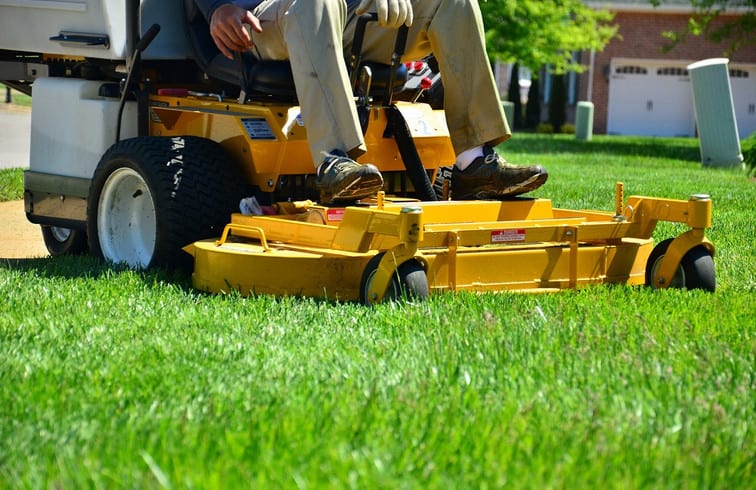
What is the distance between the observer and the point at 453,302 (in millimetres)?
4586

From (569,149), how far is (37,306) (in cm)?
1796

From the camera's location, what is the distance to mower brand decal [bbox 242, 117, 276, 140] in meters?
5.48

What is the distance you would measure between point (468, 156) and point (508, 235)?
36.1 inches

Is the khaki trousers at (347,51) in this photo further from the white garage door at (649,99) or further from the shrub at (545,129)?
the white garage door at (649,99)

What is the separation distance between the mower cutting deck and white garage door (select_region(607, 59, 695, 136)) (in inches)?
1206

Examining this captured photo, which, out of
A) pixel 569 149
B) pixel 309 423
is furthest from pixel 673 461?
pixel 569 149

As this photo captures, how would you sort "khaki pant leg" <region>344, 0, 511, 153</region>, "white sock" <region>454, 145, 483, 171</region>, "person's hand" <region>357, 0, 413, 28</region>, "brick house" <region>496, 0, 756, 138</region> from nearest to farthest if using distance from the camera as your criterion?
"person's hand" <region>357, 0, 413, 28</region>, "khaki pant leg" <region>344, 0, 511, 153</region>, "white sock" <region>454, 145, 483, 171</region>, "brick house" <region>496, 0, 756, 138</region>

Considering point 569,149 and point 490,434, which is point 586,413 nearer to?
point 490,434

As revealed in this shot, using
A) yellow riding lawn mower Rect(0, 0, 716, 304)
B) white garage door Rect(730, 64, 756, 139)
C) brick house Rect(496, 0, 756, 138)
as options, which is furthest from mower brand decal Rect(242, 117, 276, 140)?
white garage door Rect(730, 64, 756, 139)

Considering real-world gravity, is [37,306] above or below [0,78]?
below

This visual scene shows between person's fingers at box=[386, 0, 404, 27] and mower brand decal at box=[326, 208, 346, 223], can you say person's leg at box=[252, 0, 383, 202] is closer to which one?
mower brand decal at box=[326, 208, 346, 223]

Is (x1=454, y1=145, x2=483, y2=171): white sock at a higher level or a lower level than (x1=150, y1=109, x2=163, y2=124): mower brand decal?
lower

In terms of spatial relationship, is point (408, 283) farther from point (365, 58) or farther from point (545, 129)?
point (545, 129)

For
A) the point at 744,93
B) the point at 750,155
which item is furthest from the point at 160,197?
the point at 744,93
